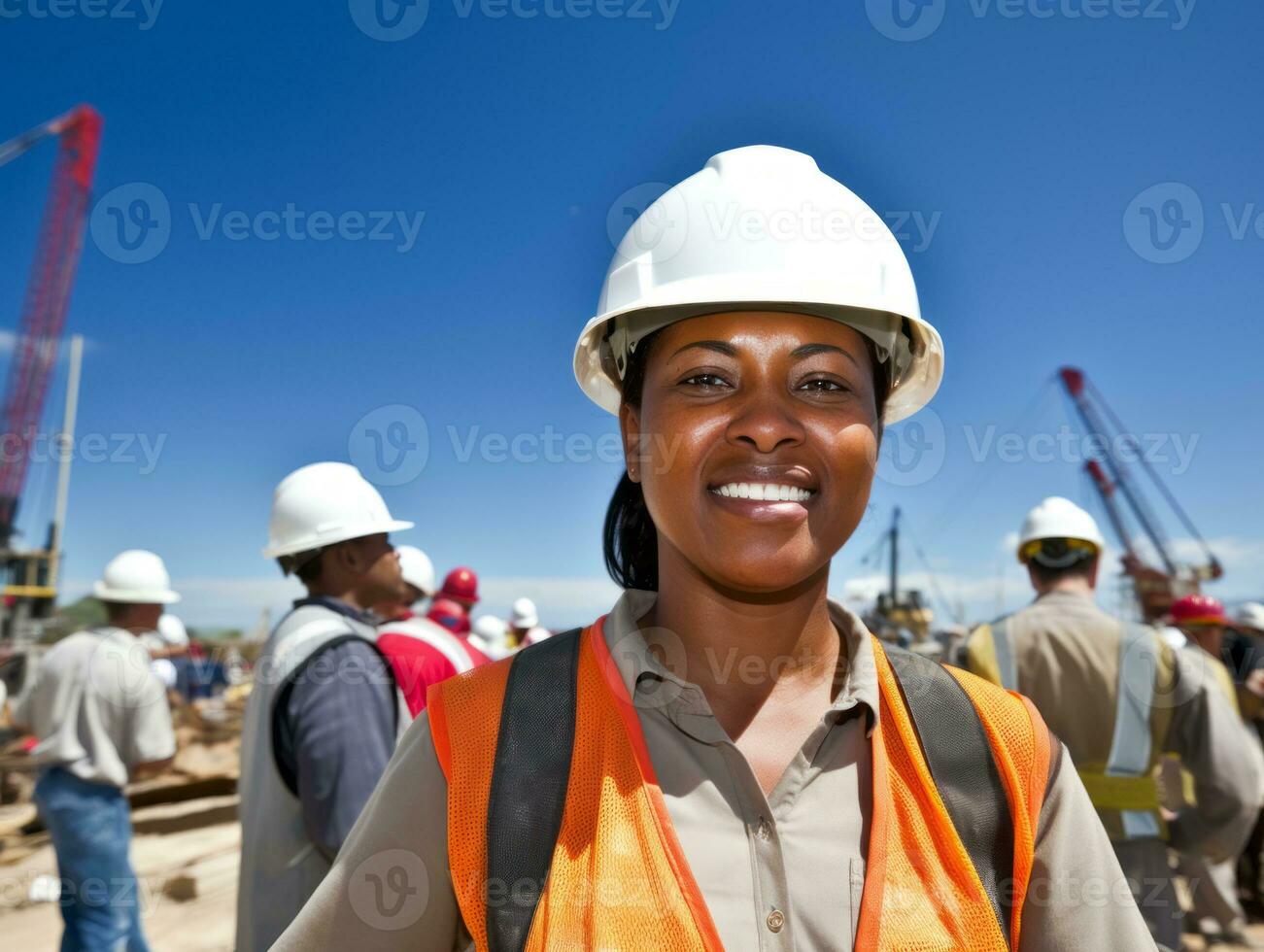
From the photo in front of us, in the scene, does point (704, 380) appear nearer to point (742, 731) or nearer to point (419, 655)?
point (742, 731)

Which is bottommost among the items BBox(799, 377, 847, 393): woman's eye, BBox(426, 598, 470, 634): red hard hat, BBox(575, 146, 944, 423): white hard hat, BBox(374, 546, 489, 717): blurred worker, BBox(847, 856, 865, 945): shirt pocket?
BBox(426, 598, 470, 634): red hard hat

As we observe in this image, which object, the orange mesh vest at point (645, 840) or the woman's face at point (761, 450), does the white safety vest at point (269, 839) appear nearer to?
the orange mesh vest at point (645, 840)

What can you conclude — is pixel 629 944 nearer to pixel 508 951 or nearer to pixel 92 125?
pixel 508 951

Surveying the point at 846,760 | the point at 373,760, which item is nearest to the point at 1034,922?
the point at 846,760

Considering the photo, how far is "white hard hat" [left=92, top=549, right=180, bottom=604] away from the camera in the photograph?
22.5ft

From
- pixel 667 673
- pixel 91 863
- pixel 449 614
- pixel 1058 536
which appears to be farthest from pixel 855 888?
pixel 449 614

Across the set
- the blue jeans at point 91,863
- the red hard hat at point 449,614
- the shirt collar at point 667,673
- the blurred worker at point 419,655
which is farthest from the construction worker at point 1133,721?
the red hard hat at point 449,614

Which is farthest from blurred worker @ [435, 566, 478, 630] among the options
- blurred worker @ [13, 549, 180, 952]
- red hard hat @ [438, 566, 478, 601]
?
blurred worker @ [13, 549, 180, 952]

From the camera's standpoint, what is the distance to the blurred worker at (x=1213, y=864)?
171 inches

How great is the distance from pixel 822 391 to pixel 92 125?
180 feet

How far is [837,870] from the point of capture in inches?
54.4

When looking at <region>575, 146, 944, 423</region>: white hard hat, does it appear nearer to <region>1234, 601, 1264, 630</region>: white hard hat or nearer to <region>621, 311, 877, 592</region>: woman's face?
<region>621, 311, 877, 592</region>: woman's face

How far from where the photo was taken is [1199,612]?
7.39m

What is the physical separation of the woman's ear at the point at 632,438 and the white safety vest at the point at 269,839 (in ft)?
5.18
